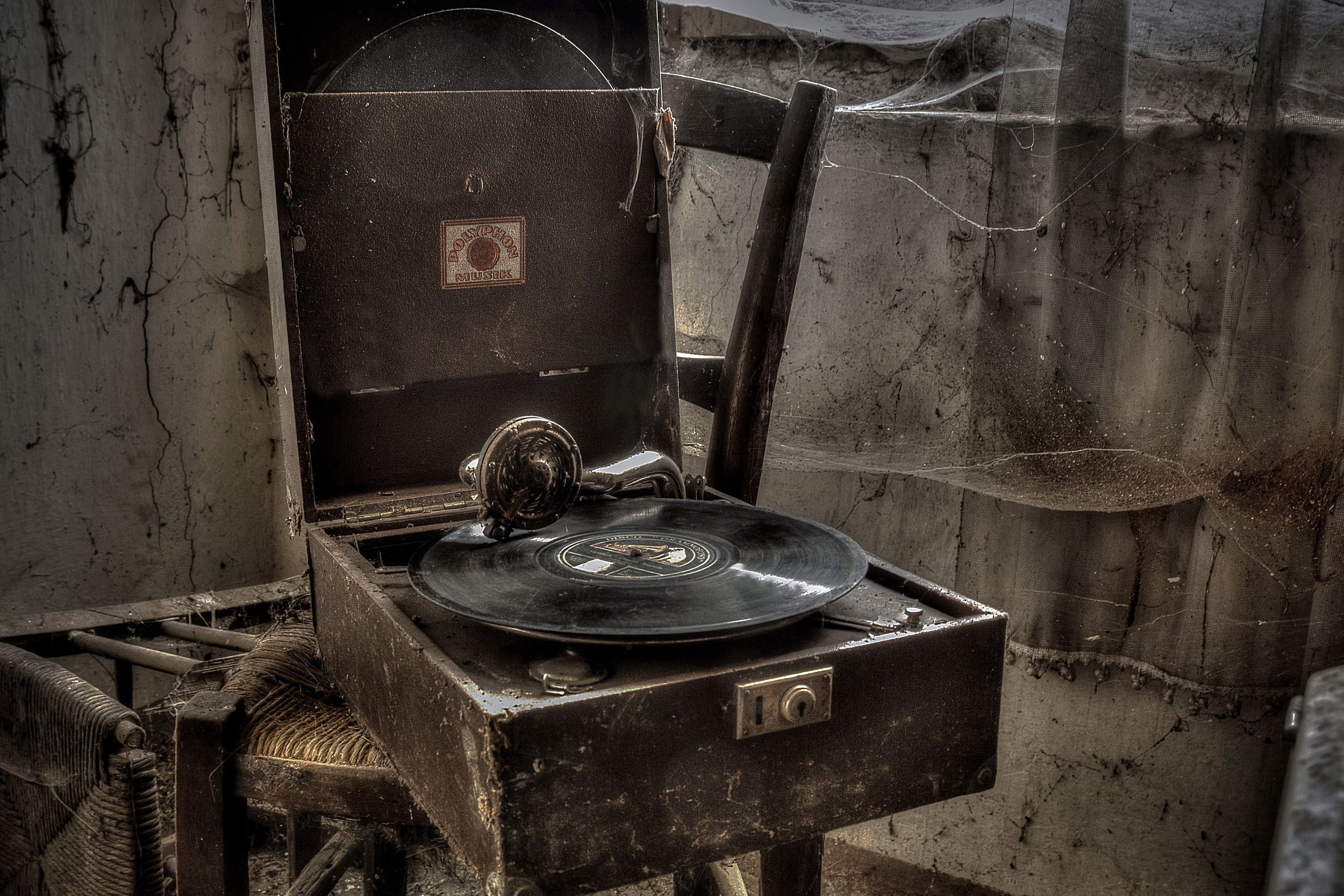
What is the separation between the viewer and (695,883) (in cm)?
189

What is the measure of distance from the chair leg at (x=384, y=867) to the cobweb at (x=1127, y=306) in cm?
119

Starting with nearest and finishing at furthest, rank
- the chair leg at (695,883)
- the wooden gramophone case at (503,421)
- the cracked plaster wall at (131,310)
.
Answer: the wooden gramophone case at (503,421), the chair leg at (695,883), the cracked plaster wall at (131,310)

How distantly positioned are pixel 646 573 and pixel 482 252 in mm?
664

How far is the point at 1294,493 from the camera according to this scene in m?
2.02

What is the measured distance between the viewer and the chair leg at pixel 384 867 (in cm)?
195

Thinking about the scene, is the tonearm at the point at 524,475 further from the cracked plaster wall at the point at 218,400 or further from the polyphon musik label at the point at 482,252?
the cracked plaster wall at the point at 218,400

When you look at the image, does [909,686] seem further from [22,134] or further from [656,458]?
[22,134]

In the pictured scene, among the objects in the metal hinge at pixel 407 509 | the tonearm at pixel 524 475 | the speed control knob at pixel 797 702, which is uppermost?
the tonearm at pixel 524 475

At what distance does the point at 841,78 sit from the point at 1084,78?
702 mm

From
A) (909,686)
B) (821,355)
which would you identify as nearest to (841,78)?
(821,355)

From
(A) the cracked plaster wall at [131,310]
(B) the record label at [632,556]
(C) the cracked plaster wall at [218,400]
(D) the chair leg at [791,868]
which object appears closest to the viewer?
(B) the record label at [632,556]

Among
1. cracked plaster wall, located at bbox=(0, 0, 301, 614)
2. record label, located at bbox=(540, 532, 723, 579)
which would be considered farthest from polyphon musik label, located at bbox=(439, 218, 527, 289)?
cracked plaster wall, located at bbox=(0, 0, 301, 614)

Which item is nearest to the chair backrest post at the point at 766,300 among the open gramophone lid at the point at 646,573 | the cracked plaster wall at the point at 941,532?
the open gramophone lid at the point at 646,573

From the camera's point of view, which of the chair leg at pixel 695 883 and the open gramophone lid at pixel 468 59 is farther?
the chair leg at pixel 695 883
